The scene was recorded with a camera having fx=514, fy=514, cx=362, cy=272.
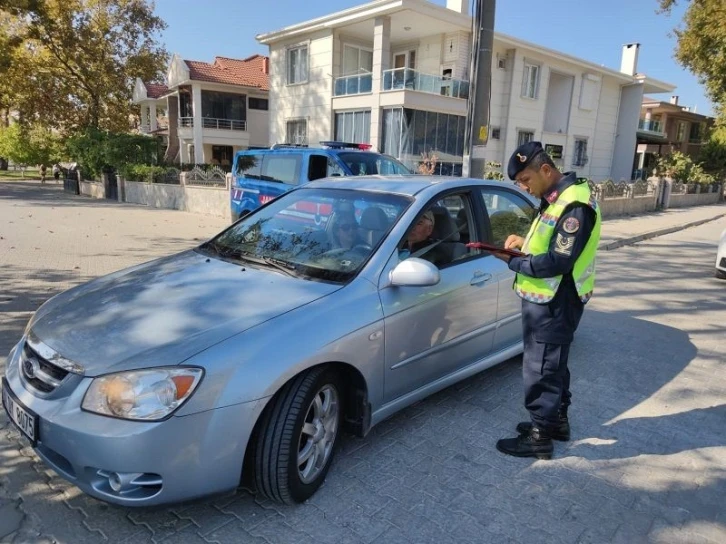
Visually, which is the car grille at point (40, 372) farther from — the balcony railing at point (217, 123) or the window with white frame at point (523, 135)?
the balcony railing at point (217, 123)

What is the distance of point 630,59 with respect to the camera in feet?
102

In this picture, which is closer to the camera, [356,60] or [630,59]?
[356,60]

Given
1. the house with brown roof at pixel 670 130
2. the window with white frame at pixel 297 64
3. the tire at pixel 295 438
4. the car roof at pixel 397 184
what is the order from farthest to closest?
the house with brown roof at pixel 670 130 < the window with white frame at pixel 297 64 < the car roof at pixel 397 184 < the tire at pixel 295 438

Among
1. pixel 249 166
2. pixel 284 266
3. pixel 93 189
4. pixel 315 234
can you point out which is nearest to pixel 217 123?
pixel 93 189

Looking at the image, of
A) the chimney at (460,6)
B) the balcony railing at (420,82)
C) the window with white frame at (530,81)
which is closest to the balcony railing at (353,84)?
the balcony railing at (420,82)

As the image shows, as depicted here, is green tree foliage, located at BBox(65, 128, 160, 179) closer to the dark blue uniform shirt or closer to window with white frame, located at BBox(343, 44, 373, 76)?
window with white frame, located at BBox(343, 44, 373, 76)

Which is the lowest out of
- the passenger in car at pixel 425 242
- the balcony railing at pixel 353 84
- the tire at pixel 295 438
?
the tire at pixel 295 438

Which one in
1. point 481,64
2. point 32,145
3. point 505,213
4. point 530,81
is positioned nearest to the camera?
point 505,213

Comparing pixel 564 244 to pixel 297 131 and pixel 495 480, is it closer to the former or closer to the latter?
pixel 495 480

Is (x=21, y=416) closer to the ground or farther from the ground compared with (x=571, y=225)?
closer to the ground

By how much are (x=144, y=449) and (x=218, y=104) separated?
32.7 m

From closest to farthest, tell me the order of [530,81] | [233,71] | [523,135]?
1. [530,81]
2. [523,135]
3. [233,71]

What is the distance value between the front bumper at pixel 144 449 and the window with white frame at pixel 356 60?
22.1 meters

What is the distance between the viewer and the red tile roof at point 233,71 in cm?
3084
